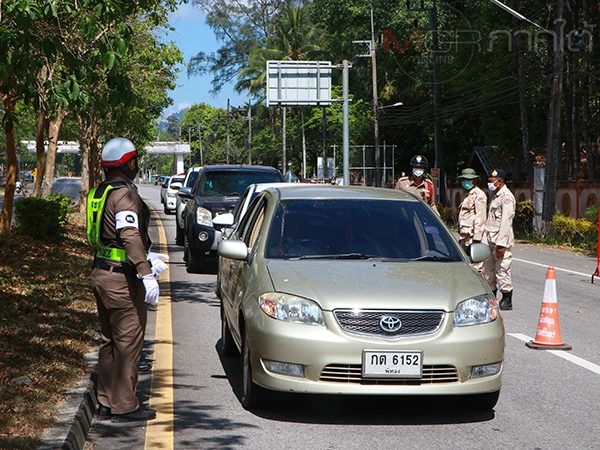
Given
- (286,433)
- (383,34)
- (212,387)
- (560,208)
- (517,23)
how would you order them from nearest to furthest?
(286,433), (212,387), (560,208), (517,23), (383,34)

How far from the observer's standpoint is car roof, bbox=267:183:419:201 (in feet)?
27.7

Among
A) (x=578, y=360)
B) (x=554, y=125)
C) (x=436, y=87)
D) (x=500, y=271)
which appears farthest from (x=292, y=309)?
(x=436, y=87)

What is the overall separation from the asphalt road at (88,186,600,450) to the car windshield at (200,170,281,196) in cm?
834

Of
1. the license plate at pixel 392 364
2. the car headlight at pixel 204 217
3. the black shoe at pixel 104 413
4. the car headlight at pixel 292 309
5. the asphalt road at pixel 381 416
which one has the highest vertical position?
the car headlight at pixel 292 309

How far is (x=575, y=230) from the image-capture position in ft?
97.1

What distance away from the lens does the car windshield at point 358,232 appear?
7.86 m

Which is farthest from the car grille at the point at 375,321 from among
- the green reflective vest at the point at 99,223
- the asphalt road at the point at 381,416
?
the green reflective vest at the point at 99,223

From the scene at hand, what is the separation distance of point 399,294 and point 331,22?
185 feet

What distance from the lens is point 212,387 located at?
26.9ft

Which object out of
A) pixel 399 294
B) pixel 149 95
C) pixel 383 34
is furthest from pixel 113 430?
pixel 383 34

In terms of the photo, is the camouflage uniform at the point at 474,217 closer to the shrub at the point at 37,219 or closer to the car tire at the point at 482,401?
the car tire at the point at 482,401

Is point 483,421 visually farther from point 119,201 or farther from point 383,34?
point 383,34

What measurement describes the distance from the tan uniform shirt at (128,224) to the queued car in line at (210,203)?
380 inches

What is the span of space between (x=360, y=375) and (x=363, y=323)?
332 mm
